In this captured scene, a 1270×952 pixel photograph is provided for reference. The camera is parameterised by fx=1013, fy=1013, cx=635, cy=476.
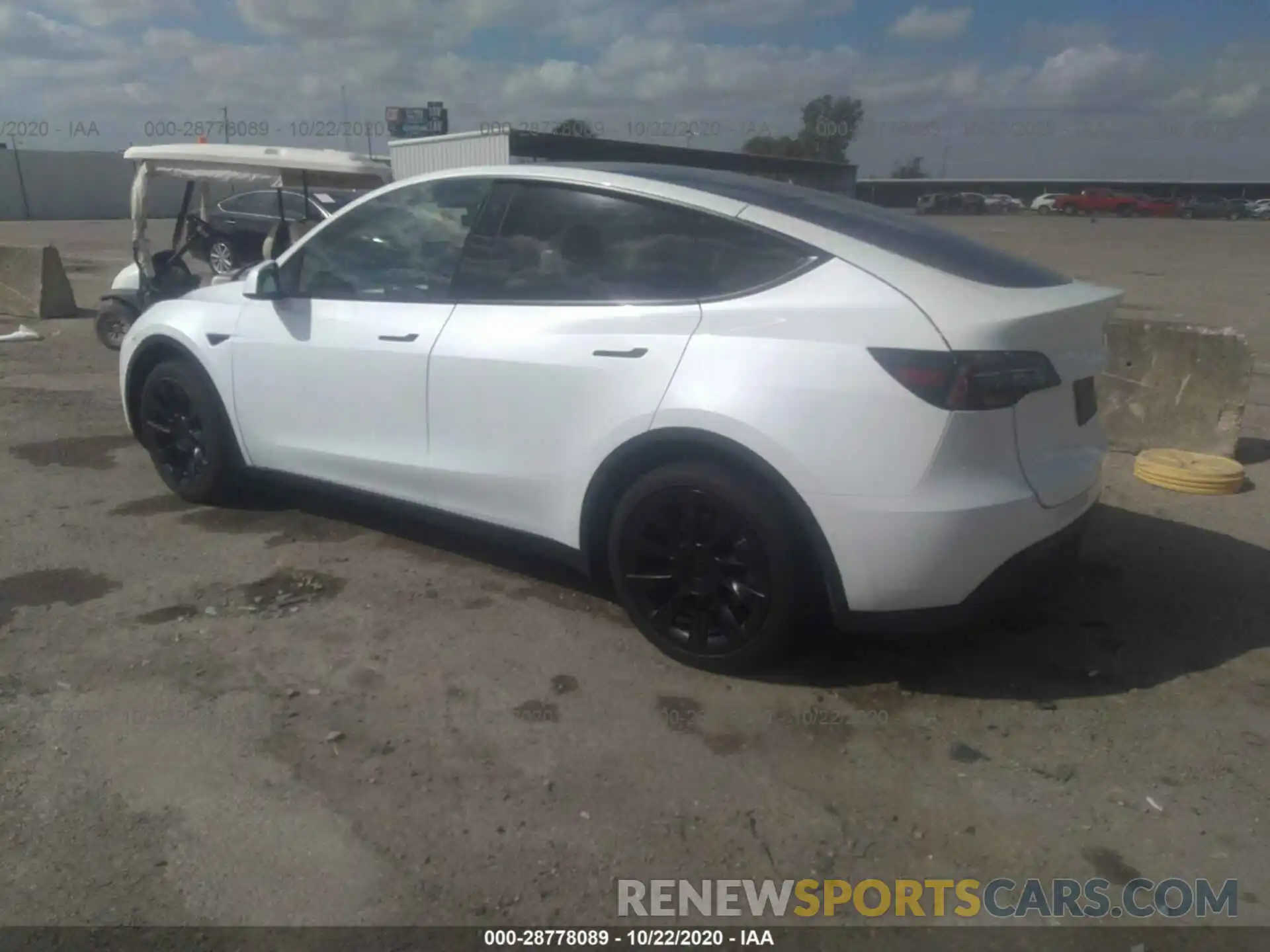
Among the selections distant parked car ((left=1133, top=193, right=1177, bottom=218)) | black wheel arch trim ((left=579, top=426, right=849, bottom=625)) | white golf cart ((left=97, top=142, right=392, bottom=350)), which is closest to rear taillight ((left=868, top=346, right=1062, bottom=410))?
black wheel arch trim ((left=579, top=426, right=849, bottom=625))

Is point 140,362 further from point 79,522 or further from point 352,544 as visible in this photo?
point 352,544

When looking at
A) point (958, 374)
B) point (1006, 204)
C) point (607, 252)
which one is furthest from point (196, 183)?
point (1006, 204)

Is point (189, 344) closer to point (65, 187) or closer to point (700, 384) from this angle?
point (700, 384)

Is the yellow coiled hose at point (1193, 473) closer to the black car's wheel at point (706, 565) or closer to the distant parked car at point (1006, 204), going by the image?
the black car's wheel at point (706, 565)

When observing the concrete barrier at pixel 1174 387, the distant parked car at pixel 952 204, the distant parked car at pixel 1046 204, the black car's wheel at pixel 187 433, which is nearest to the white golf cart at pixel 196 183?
the black car's wheel at pixel 187 433

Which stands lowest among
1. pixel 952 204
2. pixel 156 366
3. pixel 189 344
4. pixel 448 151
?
pixel 952 204

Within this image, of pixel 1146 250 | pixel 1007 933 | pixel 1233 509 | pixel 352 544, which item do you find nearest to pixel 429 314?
pixel 352 544

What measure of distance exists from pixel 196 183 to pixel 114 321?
1553 millimetres

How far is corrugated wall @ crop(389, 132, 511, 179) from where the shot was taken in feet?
76.3

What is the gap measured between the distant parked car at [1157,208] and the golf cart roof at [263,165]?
2508 inches

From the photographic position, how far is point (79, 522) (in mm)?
5004

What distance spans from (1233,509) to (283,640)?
4.77 metres

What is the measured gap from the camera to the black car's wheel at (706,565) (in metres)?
3.24

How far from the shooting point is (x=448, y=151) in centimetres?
2655
